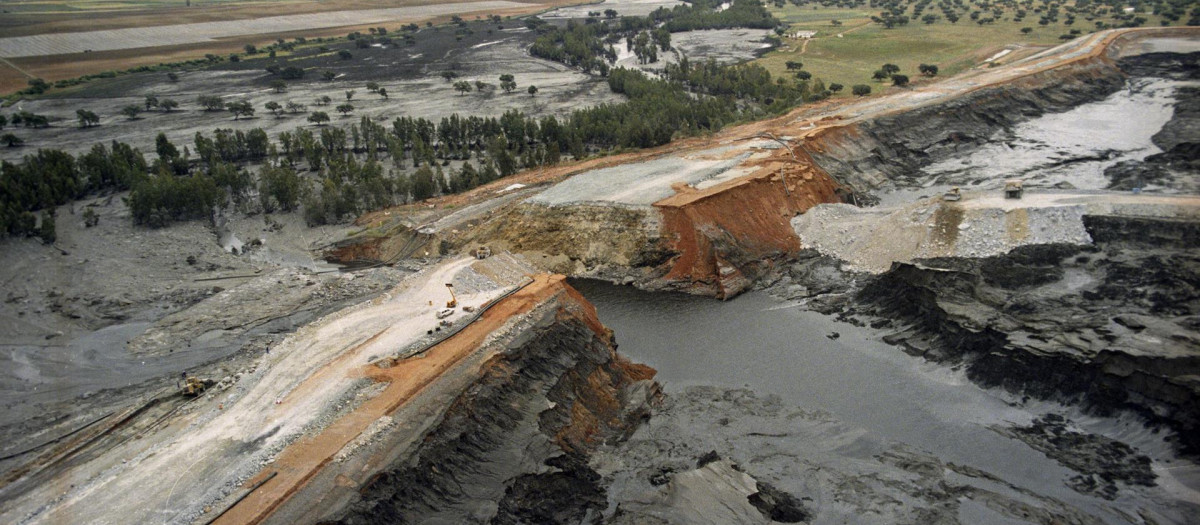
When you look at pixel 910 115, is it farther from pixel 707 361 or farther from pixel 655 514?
pixel 655 514

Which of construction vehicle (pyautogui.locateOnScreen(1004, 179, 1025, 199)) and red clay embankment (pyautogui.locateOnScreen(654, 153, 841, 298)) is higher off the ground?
construction vehicle (pyautogui.locateOnScreen(1004, 179, 1025, 199))

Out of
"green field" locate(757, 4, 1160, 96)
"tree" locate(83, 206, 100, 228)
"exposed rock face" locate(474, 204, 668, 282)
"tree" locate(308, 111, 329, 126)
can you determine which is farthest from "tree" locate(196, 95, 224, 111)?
"green field" locate(757, 4, 1160, 96)

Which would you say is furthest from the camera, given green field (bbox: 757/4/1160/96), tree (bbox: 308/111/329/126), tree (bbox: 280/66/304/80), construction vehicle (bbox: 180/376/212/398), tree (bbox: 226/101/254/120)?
tree (bbox: 280/66/304/80)

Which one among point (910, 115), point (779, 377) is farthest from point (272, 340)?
point (910, 115)

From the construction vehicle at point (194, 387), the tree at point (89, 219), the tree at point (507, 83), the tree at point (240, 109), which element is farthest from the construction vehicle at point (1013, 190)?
the tree at point (240, 109)

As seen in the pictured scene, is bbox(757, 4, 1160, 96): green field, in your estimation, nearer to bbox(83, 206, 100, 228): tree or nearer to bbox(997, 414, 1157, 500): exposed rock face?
bbox(997, 414, 1157, 500): exposed rock face

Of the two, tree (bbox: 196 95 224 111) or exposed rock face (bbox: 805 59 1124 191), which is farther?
tree (bbox: 196 95 224 111)
